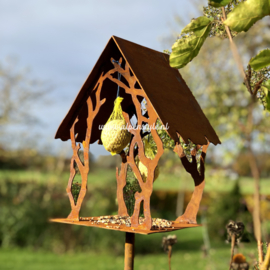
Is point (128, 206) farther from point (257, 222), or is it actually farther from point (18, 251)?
point (18, 251)

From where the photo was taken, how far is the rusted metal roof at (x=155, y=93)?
1.78m

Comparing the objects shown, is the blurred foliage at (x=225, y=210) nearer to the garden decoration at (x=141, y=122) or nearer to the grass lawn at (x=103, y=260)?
the grass lawn at (x=103, y=260)

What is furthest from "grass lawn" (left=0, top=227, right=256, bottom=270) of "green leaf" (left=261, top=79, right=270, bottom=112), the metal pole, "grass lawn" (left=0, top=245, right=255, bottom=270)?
"green leaf" (left=261, top=79, right=270, bottom=112)

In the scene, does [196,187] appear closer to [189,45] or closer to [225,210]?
[189,45]

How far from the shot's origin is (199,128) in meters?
1.97

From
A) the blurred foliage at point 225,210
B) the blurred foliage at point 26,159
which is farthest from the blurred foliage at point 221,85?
the blurred foliage at point 26,159

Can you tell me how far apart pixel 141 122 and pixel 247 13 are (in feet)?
2.84

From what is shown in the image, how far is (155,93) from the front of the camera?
5.98 ft

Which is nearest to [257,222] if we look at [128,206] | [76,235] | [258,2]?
[258,2]

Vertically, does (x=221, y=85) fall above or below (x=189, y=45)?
above

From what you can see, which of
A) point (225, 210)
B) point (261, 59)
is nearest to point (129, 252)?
point (261, 59)

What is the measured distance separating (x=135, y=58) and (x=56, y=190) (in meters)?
6.02

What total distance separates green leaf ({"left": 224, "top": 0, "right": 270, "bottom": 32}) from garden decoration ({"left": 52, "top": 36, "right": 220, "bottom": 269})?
25.4 inches

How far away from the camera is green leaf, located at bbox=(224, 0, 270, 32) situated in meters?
1.12
